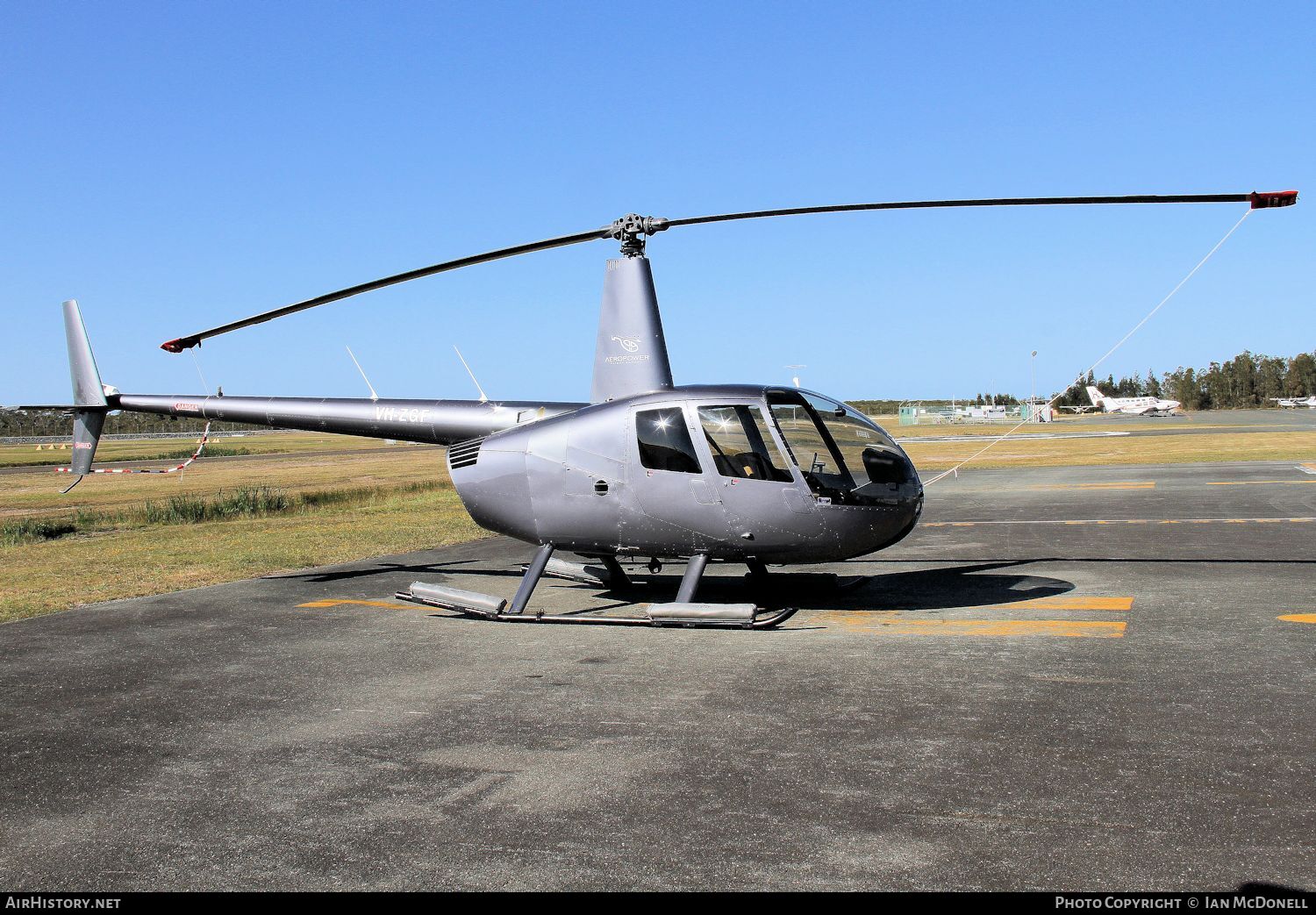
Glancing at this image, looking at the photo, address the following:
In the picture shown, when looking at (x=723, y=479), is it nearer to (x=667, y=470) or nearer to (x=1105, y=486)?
(x=667, y=470)

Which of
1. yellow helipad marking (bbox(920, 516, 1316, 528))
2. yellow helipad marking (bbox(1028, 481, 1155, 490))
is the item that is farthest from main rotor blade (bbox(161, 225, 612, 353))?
yellow helipad marking (bbox(1028, 481, 1155, 490))

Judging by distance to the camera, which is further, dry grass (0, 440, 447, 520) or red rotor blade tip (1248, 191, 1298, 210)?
dry grass (0, 440, 447, 520)

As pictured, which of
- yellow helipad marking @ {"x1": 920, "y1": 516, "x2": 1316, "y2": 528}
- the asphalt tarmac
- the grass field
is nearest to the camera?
the asphalt tarmac

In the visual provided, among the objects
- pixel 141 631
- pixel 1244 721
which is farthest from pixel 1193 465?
pixel 141 631

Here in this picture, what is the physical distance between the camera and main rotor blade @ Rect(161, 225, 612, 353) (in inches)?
414

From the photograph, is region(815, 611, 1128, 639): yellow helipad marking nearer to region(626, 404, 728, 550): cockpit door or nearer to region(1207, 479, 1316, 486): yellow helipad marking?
region(626, 404, 728, 550): cockpit door

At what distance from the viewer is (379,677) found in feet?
27.4

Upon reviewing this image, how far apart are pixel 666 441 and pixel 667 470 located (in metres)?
0.30

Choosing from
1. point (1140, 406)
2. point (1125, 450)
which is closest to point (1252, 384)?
point (1140, 406)

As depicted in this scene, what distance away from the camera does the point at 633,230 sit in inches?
417

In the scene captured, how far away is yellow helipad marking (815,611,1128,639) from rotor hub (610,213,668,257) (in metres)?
4.45
